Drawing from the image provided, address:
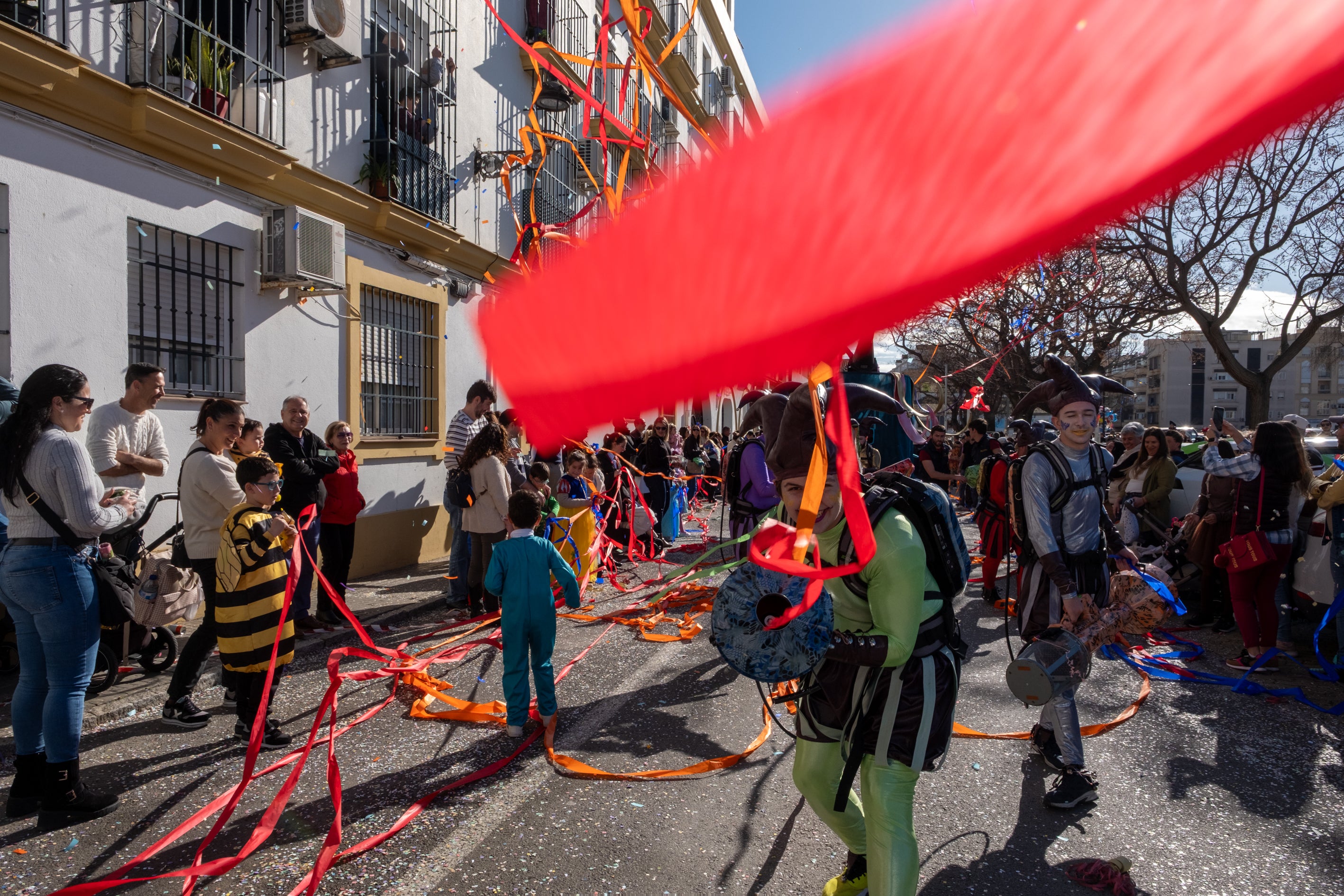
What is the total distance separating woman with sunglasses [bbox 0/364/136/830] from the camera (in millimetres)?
3297

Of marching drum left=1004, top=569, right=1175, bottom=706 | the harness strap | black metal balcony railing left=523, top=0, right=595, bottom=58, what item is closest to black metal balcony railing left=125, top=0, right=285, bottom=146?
black metal balcony railing left=523, top=0, right=595, bottom=58

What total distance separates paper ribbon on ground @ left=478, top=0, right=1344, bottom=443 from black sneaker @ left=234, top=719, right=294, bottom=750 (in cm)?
449

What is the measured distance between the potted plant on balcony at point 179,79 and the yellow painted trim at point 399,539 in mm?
4043

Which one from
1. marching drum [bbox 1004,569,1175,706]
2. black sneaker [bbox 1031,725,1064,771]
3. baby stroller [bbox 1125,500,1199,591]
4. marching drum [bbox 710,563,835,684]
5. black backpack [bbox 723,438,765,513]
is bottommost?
black sneaker [bbox 1031,725,1064,771]

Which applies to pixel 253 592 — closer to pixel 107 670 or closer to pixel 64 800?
pixel 64 800

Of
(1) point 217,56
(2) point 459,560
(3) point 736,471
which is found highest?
(1) point 217,56

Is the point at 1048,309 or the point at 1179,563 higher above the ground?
the point at 1048,309

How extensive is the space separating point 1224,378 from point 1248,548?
45.5 m

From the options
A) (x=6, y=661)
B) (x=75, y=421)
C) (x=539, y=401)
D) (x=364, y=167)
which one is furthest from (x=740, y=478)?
(x=364, y=167)

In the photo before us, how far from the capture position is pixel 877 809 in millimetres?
2395

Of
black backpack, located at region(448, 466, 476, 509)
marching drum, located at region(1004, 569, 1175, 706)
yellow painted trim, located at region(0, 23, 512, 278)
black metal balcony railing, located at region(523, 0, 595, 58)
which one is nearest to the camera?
marching drum, located at region(1004, 569, 1175, 706)

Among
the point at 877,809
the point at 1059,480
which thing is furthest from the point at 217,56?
the point at 877,809

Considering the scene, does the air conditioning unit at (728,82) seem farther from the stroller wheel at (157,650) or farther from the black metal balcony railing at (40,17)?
the black metal balcony railing at (40,17)

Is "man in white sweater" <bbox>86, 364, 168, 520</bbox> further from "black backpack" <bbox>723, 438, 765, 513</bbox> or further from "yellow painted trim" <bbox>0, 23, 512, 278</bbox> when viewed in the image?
"black backpack" <bbox>723, 438, 765, 513</bbox>
